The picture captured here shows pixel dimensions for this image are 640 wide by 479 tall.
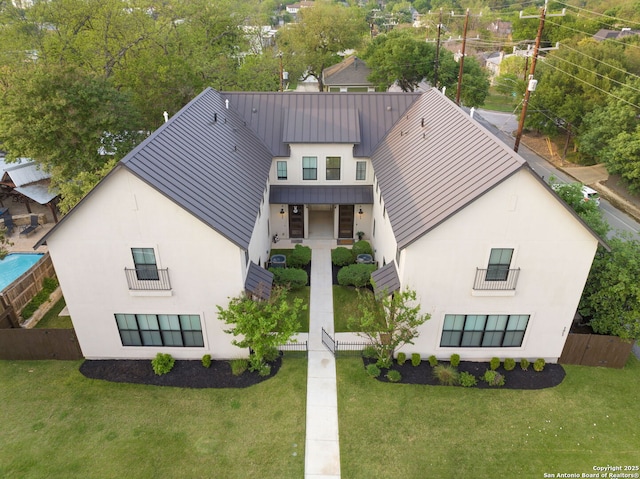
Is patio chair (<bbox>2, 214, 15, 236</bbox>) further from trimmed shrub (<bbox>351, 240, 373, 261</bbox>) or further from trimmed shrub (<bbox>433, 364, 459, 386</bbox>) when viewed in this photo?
trimmed shrub (<bbox>433, 364, 459, 386</bbox>)

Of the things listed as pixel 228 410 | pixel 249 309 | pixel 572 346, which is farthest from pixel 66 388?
pixel 572 346

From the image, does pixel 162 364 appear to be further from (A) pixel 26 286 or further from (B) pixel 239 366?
(A) pixel 26 286

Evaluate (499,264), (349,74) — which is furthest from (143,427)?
(349,74)

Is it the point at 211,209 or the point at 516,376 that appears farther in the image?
the point at 516,376

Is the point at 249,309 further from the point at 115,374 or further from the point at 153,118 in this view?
the point at 153,118

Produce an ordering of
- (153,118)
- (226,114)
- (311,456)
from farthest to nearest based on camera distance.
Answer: (153,118) < (226,114) < (311,456)

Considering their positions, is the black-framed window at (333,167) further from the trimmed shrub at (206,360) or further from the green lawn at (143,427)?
the trimmed shrub at (206,360)

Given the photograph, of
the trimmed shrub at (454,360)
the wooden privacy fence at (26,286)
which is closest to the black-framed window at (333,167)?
the trimmed shrub at (454,360)

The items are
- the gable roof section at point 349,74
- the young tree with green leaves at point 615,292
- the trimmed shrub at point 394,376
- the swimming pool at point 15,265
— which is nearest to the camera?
the young tree with green leaves at point 615,292
